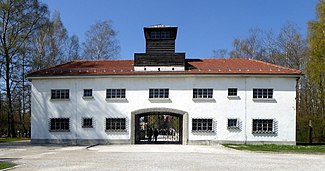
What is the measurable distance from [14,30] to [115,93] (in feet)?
48.8

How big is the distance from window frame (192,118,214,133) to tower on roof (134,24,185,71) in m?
4.07

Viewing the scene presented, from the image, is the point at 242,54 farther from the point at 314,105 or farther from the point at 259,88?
the point at 259,88

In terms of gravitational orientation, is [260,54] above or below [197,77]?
above

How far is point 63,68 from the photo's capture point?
2892cm

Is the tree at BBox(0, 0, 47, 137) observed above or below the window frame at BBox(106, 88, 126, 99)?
above

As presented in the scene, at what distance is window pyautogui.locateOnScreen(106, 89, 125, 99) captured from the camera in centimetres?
2728

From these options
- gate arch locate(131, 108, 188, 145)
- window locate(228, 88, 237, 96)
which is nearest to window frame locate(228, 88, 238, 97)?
window locate(228, 88, 237, 96)

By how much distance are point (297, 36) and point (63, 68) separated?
2513cm

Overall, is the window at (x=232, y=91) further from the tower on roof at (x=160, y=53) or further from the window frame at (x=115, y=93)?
the window frame at (x=115, y=93)

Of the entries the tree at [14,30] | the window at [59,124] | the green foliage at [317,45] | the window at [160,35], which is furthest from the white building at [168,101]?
the tree at [14,30]

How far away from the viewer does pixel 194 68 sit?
27609 mm

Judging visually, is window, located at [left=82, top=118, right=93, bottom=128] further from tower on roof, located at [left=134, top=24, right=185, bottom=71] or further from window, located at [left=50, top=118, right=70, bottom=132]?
tower on roof, located at [left=134, top=24, right=185, bottom=71]

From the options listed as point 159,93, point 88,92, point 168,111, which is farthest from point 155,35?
point 88,92

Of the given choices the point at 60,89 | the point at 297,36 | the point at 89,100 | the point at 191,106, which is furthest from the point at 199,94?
the point at 297,36
